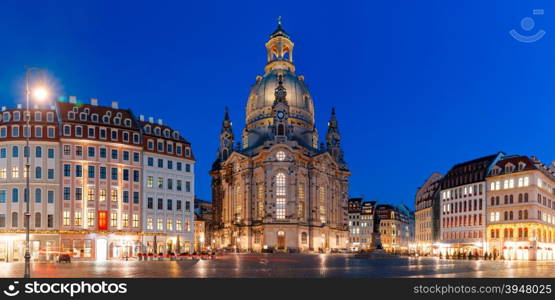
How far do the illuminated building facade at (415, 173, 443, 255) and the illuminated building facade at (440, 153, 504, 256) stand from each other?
9.05 m

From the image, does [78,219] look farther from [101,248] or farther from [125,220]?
[125,220]

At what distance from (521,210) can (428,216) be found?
139 feet

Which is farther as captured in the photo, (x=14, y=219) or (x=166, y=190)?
(x=166, y=190)

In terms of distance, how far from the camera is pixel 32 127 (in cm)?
7644

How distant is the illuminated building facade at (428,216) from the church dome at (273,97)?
110 ft

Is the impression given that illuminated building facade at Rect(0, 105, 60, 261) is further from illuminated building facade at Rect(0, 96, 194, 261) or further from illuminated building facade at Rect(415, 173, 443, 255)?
illuminated building facade at Rect(415, 173, 443, 255)

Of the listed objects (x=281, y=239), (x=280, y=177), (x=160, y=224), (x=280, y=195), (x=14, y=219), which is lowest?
(x=281, y=239)

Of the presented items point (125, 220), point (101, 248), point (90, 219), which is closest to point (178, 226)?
point (125, 220)

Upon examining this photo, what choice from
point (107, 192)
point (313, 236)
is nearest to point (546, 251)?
point (313, 236)

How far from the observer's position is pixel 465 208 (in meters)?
118

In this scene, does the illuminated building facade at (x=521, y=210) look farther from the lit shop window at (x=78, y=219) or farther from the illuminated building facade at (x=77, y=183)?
the lit shop window at (x=78, y=219)

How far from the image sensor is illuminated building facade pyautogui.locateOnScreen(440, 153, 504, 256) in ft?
371

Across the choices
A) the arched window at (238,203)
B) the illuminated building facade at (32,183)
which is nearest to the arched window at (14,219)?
the illuminated building facade at (32,183)

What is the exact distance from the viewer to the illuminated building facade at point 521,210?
100375 millimetres
